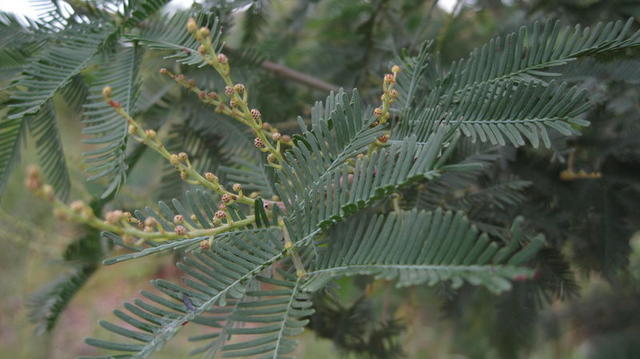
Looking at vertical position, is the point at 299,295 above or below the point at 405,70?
below

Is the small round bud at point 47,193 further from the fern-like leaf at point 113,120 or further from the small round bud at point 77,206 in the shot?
the fern-like leaf at point 113,120

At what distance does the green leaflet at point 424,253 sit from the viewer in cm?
28

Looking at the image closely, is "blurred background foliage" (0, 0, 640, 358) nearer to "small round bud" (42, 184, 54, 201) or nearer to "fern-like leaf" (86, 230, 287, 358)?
"fern-like leaf" (86, 230, 287, 358)

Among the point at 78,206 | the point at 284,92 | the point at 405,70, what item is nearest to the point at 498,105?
the point at 405,70

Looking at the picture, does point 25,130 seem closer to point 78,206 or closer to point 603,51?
point 78,206

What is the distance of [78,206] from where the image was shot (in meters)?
0.32

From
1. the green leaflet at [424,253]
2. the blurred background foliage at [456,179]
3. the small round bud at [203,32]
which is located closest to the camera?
the green leaflet at [424,253]

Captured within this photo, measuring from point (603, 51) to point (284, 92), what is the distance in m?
0.71

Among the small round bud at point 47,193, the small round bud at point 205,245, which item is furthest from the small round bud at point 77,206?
the small round bud at point 205,245

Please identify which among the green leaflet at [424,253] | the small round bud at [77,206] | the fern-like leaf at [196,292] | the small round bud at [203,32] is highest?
the small round bud at [203,32]

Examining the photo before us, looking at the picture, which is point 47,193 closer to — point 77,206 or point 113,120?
point 77,206

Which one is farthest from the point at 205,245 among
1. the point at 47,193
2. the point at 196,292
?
the point at 47,193

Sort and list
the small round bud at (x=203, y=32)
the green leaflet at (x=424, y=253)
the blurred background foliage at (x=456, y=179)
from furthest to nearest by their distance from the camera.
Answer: the blurred background foliage at (x=456, y=179) < the small round bud at (x=203, y=32) < the green leaflet at (x=424, y=253)

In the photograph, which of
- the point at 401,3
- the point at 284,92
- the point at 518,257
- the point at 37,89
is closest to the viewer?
the point at 518,257
